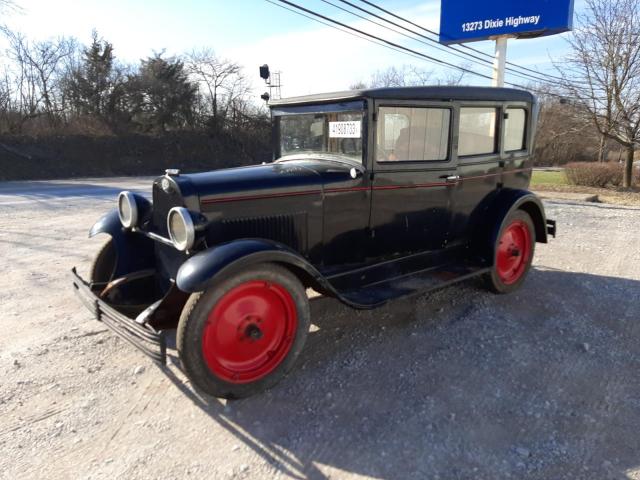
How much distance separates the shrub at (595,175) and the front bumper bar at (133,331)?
1676 cm

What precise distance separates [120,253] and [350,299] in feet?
6.24

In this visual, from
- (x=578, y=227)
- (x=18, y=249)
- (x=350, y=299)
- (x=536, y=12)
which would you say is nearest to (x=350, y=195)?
(x=350, y=299)

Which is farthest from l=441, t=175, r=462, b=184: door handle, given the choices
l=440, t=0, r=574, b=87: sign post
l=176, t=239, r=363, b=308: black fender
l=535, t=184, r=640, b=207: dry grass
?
l=535, t=184, r=640, b=207: dry grass

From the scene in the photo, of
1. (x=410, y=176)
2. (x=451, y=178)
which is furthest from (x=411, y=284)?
(x=451, y=178)

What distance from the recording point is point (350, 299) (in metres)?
3.43

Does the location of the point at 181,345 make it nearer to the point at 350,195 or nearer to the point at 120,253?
the point at 120,253

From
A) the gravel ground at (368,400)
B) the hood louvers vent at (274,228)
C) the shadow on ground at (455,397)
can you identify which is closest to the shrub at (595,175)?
the gravel ground at (368,400)

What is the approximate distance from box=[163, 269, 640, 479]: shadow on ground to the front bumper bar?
18.3 inches

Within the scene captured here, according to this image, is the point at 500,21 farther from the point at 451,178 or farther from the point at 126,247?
the point at 126,247

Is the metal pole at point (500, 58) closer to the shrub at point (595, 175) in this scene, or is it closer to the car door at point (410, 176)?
the shrub at point (595, 175)

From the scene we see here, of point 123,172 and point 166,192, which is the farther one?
point 123,172

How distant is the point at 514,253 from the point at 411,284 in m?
1.50

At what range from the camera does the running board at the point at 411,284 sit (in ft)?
11.6

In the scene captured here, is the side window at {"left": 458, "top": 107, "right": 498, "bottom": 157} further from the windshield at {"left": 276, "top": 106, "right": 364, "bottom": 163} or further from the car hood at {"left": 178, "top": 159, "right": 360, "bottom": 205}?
the car hood at {"left": 178, "top": 159, "right": 360, "bottom": 205}
